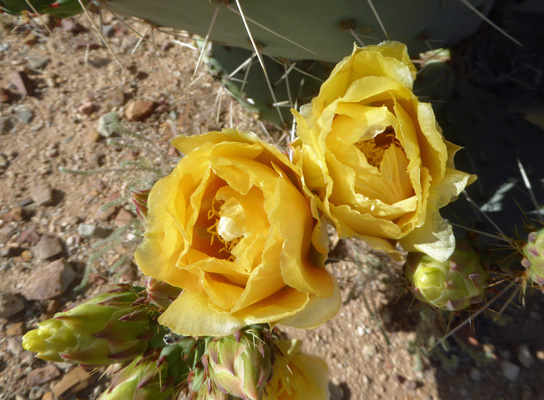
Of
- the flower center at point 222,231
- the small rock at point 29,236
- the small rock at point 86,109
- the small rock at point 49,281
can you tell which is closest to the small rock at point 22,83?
the small rock at point 86,109

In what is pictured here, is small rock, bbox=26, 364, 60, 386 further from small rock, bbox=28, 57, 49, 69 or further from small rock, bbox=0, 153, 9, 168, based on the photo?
small rock, bbox=28, 57, 49, 69

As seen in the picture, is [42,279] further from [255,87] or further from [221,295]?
[221,295]

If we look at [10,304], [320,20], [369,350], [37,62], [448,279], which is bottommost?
[10,304]

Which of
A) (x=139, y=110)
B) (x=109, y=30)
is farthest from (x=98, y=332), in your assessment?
(x=109, y=30)

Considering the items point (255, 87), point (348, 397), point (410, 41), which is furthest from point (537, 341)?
point (255, 87)

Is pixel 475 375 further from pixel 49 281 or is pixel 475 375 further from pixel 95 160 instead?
pixel 95 160
